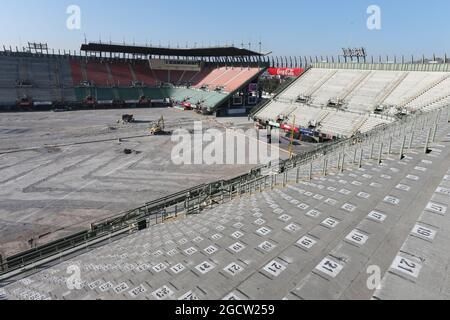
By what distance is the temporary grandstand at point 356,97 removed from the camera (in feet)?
142

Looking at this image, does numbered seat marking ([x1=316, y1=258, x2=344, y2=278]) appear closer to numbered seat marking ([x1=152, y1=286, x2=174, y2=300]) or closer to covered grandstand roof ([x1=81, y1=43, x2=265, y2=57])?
numbered seat marking ([x1=152, y1=286, x2=174, y2=300])

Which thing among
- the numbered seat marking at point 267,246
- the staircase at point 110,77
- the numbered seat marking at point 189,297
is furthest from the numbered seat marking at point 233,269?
the staircase at point 110,77

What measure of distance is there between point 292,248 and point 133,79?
86.8 meters

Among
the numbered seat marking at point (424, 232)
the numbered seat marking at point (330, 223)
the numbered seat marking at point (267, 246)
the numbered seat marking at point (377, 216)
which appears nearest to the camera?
the numbered seat marking at point (424, 232)

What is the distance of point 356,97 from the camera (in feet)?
167

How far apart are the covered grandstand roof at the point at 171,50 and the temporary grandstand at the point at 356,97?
76.0 feet

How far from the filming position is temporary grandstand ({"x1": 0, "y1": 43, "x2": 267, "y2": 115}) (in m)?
71.4

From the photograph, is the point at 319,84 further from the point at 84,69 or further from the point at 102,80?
the point at 84,69

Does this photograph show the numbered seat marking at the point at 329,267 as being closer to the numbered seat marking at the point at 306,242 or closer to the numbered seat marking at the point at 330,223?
the numbered seat marking at the point at 306,242

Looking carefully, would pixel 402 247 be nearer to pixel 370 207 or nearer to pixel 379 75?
pixel 370 207

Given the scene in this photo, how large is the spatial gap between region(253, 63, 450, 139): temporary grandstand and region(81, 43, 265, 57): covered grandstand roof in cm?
2316

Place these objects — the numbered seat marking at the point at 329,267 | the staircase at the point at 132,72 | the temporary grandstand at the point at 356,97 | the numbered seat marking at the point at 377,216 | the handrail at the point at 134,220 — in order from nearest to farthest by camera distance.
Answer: the numbered seat marking at the point at 329,267
the numbered seat marking at the point at 377,216
the handrail at the point at 134,220
the temporary grandstand at the point at 356,97
the staircase at the point at 132,72

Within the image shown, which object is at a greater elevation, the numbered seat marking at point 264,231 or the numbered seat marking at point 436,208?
the numbered seat marking at point 436,208

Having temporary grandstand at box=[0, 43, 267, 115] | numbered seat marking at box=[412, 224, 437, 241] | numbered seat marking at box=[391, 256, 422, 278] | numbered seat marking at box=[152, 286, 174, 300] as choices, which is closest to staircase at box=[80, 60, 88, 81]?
temporary grandstand at box=[0, 43, 267, 115]
